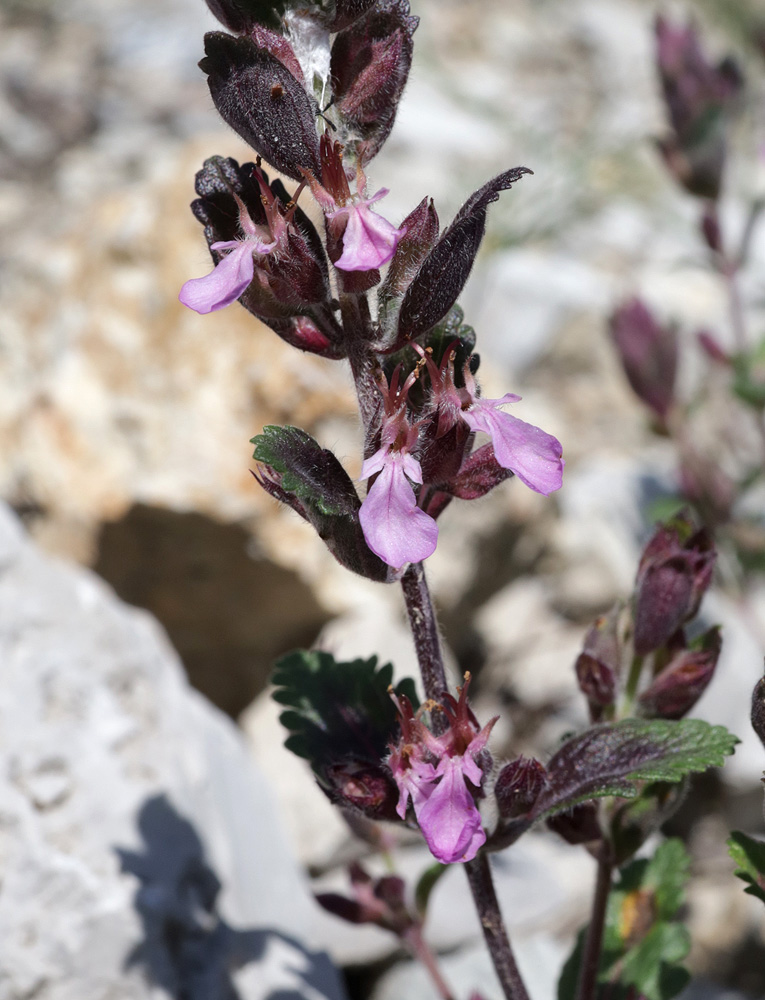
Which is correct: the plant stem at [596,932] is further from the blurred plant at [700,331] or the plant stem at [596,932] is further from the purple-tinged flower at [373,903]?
the blurred plant at [700,331]

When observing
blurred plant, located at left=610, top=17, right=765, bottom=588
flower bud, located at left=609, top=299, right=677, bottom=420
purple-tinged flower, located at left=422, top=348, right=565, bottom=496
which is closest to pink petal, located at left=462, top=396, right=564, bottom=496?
purple-tinged flower, located at left=422, top=348, right=565, bottom=496

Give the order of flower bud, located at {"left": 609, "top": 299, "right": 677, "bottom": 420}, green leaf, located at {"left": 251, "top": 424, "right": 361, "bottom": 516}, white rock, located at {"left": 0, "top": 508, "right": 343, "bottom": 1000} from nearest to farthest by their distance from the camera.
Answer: green leaf, located at {"left": 251, "top": 424, "right": 361, "bottom": 516}
white rock, located at {"left": 0, "top": 508, "right": 343, "bottom": 1000}
flower bud, located at {"left": 609, "top": 299, "right": 677, "bottom": 420}

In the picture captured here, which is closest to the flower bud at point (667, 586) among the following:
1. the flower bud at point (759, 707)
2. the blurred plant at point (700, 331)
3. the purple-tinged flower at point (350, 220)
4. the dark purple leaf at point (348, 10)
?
the flower bud at point (759, 707)

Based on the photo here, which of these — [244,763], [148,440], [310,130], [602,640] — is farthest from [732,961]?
[310,130]

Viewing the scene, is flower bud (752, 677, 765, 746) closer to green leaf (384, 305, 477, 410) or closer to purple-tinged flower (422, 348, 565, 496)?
purple-tinged flower (422, 348, 565, 496)

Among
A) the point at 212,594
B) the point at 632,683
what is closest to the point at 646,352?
the point at 212,594

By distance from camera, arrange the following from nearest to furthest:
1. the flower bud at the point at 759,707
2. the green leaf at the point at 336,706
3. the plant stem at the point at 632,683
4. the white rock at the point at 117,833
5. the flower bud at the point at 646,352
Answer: the flower bud at the point at 759,707 → the green leaf at the point at 336,706 → the plant stem at the point at 632,683 → the white rock at the point at 117,833 → the flower bud at the point at 646,352

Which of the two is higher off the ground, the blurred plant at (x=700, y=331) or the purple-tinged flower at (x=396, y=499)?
the blurred plant at (x=700, y=331)
